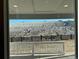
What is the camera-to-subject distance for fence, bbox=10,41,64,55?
2.11 metres

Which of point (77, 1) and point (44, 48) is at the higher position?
point (77, 1)

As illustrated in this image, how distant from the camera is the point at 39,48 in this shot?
2.18 metres

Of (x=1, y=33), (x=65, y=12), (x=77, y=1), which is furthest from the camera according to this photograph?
(x=65, y=12)

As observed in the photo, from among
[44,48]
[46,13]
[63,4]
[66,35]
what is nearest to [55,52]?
[44,48]

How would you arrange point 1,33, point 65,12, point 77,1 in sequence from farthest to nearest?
point 65,12 → point 77,1 → point 1,33

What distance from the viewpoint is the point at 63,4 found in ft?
7.35

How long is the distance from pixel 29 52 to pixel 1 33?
557 millimetres

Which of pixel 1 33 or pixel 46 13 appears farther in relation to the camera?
pixel 46 13

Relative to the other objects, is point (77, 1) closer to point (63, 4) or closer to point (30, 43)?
point (63, 4)

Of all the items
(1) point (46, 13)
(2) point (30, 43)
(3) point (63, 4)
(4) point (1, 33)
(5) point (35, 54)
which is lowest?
(5) point (35, 54)

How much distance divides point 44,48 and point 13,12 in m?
0.73

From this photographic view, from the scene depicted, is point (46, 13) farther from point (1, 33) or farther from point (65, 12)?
point (1, 33)

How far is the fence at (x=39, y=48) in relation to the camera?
2109mm

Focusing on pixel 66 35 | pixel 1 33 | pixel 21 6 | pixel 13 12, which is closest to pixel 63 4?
pixel 66 35
